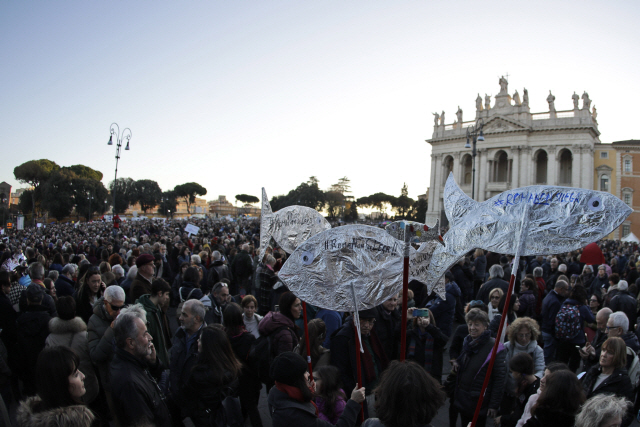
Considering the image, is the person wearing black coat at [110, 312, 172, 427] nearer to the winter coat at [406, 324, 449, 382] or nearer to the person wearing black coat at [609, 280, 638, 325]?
the winter coat at [406, 324, 449, 382]

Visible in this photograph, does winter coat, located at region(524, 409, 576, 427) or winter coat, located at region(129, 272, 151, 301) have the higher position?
winter coat, located at region(129, 272, 151, 301)

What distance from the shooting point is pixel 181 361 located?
3.42 meters

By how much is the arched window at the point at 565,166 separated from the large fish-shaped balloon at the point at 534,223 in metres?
49.7

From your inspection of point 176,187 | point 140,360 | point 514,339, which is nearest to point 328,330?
point 514,339

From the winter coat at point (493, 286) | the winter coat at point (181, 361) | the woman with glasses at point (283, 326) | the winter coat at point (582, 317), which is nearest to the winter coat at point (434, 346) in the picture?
the woman with glasses at point (283, 326)

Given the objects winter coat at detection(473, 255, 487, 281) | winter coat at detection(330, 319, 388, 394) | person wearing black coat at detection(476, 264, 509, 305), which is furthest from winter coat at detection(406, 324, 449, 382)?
winter coat at detection(473, 255, 487, 281)

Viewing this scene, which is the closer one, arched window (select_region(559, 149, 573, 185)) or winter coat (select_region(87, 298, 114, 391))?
winter coat (select_region(87, 298, 114, 391))

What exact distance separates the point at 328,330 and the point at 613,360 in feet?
8.74

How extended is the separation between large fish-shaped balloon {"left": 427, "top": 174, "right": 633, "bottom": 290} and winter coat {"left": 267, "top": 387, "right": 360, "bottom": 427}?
106 centimetres

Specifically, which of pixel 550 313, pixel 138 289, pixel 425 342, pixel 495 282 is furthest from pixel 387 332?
pixel 495 282

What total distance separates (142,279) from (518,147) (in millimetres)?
48559

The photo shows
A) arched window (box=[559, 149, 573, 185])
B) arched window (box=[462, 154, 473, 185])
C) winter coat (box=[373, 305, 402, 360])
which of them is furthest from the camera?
arched window (box=[462, 154, 473, 185])

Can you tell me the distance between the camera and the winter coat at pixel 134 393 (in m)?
2.59

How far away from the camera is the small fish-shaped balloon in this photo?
265 centimetres
